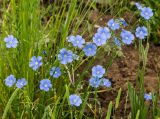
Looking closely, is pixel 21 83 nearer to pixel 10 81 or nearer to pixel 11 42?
pixel 10 81

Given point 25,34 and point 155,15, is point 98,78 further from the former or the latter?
point 155,15

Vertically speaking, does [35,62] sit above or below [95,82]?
above

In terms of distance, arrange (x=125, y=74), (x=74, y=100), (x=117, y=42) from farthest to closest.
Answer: (x=125, y=74) < (x=117, y=42) < (x=74, y=100)

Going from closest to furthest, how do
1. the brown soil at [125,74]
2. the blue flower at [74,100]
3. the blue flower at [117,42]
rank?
the blue flower at [74,100]
the blue flower at [117,42]
the brown soil at [125,74]

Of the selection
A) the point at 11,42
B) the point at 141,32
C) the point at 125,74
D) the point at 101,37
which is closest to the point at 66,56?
the point at 101,37

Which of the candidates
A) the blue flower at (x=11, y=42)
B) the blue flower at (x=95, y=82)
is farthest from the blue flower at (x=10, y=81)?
the blue flower at (x=95, y=82)

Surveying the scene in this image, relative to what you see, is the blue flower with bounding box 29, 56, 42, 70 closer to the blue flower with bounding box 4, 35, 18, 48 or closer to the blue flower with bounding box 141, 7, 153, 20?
the blue flower with bounding box 4, 35, 18, 48

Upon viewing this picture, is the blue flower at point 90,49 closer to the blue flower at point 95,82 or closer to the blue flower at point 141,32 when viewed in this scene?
the blue flower at point 95,82

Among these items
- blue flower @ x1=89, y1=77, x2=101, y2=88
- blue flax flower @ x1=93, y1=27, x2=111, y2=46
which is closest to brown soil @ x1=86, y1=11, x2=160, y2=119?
blue flower @ x1=89, y1=77, x2=101, y2=88
